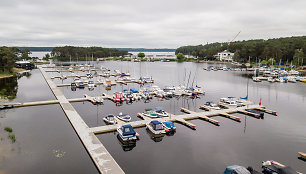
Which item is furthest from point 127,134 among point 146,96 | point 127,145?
point 146,96

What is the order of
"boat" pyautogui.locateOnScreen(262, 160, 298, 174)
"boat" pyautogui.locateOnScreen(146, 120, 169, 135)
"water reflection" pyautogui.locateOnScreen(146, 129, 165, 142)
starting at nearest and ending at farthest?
"boat" pyautogui.locateOnScreen(262, 160, 298, 174) < "water reflection" pyautogui.locateOnScreen(146, 129, 165, 142) < "boat" pyautogui.locateOnScreen(146, 120, 169, 135)

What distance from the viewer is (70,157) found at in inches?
861

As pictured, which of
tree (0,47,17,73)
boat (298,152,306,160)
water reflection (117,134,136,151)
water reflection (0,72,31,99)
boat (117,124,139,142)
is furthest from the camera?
tree (0,47,17,73)

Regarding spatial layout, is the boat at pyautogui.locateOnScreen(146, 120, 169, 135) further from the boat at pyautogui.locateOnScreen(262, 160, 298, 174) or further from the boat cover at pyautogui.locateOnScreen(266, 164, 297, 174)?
the boat cover at pyautogui.locateOnScreen(266, 164, 297, 174)

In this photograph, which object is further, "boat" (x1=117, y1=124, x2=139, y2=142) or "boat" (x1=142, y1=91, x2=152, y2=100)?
"boat" (x1=142, y1=91, x2=152, y2=100)

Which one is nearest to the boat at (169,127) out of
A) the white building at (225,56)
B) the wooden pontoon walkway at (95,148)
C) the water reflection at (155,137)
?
the water reflection at (155,137)

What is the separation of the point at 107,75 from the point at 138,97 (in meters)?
44.8

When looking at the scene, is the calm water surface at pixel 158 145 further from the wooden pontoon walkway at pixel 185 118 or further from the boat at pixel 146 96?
the boat at pixel 146 96

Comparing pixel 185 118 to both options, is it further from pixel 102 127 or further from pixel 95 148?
pixel 95 148

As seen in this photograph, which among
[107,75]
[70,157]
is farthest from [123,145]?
[107,75]

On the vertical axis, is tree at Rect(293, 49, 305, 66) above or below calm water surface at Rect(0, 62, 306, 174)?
above

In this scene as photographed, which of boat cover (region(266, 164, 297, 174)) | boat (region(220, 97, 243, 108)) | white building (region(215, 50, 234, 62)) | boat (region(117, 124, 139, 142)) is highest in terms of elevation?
white building (region(215, 50, 234, 62))

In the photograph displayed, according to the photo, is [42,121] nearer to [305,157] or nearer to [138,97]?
[138,97]

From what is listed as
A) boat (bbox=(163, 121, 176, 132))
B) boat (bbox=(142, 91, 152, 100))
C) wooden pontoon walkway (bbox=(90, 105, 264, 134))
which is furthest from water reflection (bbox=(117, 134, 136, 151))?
boat (bbox=(142, 91, 152, 100))
